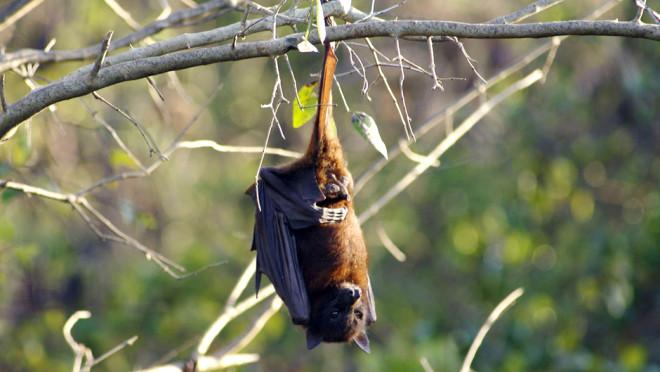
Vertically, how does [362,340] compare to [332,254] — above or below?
below

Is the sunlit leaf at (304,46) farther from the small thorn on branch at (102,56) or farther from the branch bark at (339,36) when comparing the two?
the small thorn on branch at (102,56)

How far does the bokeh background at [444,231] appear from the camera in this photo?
951cm

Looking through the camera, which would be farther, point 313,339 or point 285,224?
point 313,339

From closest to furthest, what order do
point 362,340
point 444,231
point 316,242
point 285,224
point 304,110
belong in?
point 304,110, point 285,224, point 316,242, point 362,340, point 444,231

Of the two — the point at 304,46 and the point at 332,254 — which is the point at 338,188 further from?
the point at 304,46

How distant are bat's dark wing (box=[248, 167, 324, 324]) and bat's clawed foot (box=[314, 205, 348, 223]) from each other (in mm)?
19

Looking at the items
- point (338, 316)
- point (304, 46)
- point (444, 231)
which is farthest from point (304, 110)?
point (444, 231)

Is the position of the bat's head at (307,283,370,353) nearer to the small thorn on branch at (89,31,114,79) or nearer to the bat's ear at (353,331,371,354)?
the bat's ear at (353,331,371,354)

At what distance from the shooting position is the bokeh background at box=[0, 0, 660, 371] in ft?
31.2

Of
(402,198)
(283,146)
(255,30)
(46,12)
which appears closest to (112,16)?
(46,12)

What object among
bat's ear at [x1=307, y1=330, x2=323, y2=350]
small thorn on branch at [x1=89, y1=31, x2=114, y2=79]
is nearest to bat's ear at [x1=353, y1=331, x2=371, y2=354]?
bat's ear at [x1=307, y1=330, x2=323, y2=350]

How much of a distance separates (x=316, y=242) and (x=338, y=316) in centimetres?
47

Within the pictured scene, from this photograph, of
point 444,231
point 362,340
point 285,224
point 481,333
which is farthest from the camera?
point 444,231

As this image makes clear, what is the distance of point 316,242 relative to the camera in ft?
19.6
